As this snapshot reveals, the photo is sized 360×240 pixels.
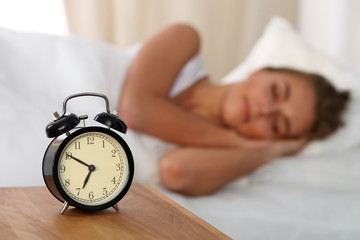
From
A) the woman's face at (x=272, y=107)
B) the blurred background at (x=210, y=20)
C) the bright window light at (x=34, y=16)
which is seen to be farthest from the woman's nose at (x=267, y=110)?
the bright window light at (x=34, y=16)

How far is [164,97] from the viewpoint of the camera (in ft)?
6.20

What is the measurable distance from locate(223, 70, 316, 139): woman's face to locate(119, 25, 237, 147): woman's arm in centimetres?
9

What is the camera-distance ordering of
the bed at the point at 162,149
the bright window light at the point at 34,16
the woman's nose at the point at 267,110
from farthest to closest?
1. the bright window light at the point at 34,16
2. the woman's nose at the point at 267,110
3. the bed at the point at 162,149

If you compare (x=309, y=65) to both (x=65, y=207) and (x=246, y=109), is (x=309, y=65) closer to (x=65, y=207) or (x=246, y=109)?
(x=246, y=109)

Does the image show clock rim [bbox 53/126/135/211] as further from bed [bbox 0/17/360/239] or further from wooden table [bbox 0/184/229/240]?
bed [bbox 0/17/360/239]

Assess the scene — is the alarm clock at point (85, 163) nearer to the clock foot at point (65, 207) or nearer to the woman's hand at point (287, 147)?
the clock foot at point (65, 207)

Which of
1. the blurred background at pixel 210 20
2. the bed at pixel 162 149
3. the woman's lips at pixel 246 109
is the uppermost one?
the blurred background at pixel 210 20

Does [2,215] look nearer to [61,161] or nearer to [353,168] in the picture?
[61,161]

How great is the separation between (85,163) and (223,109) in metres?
1.32

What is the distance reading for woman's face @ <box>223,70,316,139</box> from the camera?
1888mm

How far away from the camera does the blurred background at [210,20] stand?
8.20ft

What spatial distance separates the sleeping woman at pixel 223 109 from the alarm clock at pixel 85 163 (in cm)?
89

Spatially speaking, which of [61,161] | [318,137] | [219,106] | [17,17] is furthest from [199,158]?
[17,17]

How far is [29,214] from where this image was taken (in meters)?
→ 0.69
